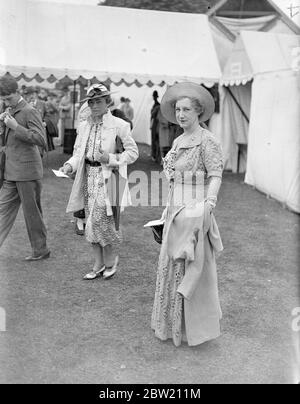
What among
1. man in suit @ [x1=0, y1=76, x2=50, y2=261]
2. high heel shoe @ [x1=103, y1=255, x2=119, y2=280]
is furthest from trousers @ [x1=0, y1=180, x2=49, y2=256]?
high heel shoe @ [x1=103, y1=255, x2=119, y2=280]

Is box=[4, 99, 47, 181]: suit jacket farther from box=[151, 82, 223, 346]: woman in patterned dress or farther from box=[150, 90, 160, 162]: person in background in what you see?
box=[150, 90, 160, 162]: person in background

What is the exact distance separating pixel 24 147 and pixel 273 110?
18.6 feet

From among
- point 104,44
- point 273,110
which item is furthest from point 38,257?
point 104,44

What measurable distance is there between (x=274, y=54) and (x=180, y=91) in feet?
22.2

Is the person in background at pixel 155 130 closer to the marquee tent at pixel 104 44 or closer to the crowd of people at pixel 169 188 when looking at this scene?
the marquee tent at pixel 104 44

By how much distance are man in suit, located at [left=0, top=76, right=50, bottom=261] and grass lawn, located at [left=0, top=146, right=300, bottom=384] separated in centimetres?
60

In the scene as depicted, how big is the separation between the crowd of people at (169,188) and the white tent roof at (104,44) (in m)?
4.82

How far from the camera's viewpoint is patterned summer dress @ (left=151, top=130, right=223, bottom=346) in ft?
11.5

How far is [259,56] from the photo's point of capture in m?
10.3

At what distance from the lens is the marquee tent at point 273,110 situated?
8534 mm

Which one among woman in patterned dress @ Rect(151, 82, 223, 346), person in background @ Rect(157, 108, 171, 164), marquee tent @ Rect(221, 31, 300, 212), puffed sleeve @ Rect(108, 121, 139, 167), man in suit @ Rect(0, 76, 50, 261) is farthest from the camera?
person in background @ Rect(157, 108, 171, 164)

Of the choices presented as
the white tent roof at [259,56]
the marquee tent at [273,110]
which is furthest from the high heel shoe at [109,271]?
the white tent roof at [259,56]

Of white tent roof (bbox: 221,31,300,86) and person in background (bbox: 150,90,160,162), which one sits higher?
white tent roof (bbox: 221,31,300,86)

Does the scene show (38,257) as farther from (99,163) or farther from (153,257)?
(99,163)
